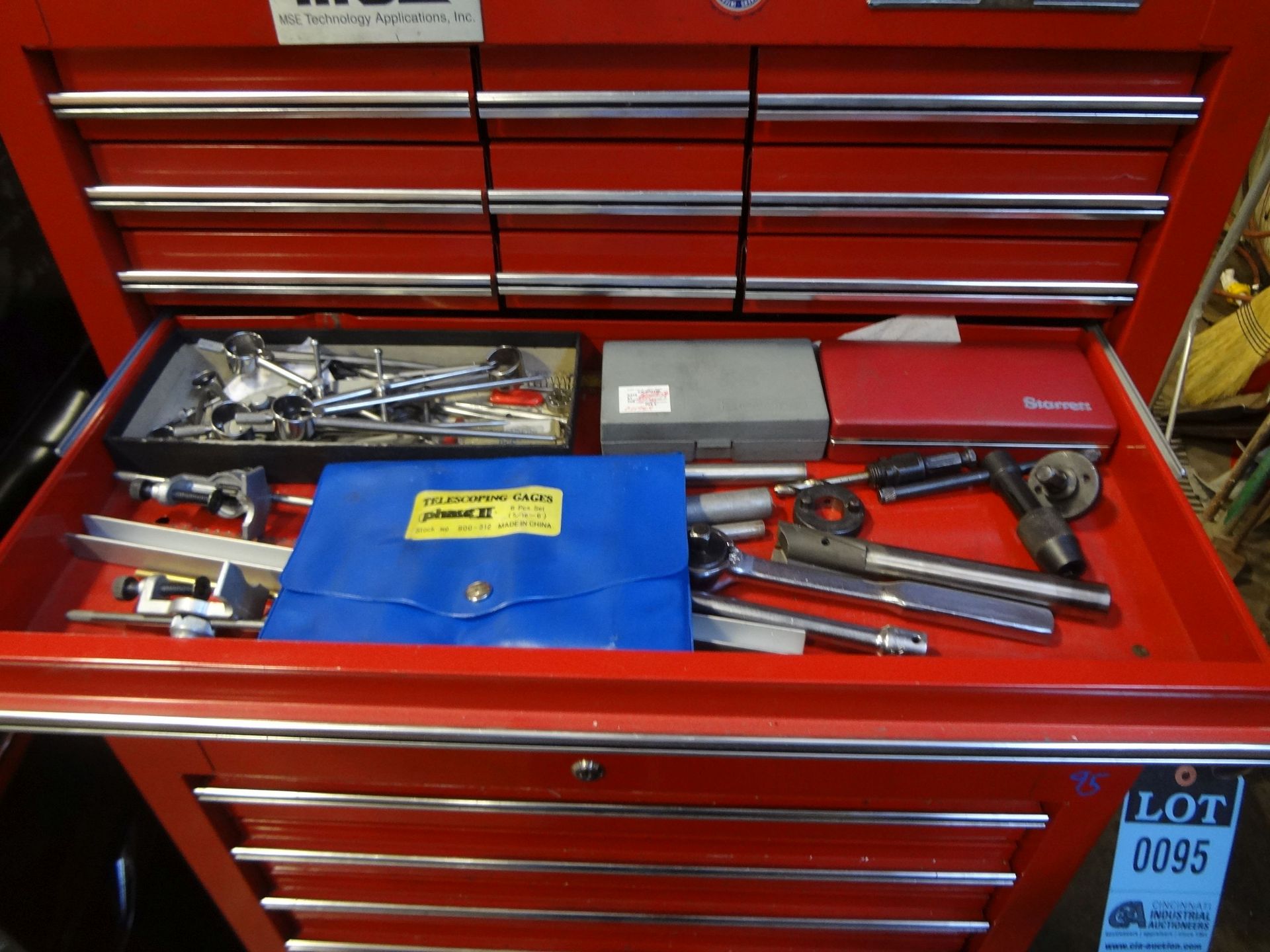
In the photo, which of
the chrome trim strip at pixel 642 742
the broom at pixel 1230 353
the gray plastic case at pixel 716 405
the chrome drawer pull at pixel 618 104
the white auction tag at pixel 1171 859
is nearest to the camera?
the chrome trim strip at pixel 642 742

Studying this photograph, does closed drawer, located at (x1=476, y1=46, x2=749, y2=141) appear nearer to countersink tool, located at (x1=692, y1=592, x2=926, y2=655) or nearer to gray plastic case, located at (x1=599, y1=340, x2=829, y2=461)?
gray plastic case, located at (x1=599, y1=340, x2=829, y2=461)

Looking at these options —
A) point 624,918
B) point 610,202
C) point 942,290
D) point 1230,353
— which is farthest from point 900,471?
point 1230,353

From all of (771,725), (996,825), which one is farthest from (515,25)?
(996,825)

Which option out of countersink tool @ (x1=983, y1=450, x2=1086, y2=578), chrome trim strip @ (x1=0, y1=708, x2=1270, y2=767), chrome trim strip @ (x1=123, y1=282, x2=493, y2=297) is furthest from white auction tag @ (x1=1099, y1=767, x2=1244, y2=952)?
chrome trim strip @ (x1=123, y1=282, x2=493, y2=297)

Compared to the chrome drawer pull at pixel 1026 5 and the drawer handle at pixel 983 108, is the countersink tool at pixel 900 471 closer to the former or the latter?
the drawer handle at pixel 983 108

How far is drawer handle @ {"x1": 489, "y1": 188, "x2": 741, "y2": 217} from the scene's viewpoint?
111 centimetres

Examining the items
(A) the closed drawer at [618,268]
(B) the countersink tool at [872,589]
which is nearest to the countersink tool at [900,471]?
(B) the countersink tool at [872,589]

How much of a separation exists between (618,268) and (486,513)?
0.40 meters

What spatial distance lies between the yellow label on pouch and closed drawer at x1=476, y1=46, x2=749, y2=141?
1.52ft

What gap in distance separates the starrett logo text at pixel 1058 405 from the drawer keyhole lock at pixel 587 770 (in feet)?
2.39

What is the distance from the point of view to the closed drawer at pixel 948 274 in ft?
3.78


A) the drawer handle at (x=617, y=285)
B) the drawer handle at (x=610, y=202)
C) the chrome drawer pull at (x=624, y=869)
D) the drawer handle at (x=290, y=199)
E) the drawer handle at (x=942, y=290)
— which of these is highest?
the drawer handle at (x=290, y=199)

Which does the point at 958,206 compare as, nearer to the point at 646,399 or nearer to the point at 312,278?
the point at 646,399

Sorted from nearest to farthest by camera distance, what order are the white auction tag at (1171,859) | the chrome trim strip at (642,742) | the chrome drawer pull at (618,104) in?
the chrome trim strip at (642,742)
the white auction tag at (1171,859)
the chrome drawer pull at (618,104)
